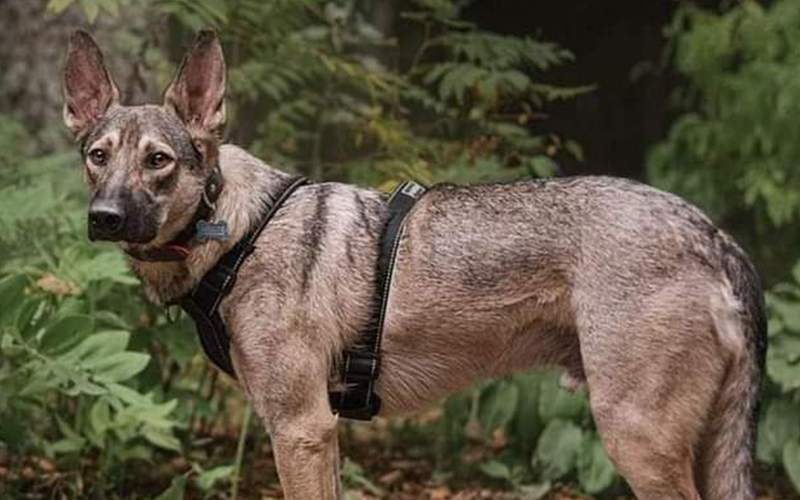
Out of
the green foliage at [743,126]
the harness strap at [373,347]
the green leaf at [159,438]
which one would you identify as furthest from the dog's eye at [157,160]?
the green foliage at [743,126]

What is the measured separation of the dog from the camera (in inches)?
180

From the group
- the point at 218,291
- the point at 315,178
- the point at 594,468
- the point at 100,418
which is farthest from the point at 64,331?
the point at 594,468

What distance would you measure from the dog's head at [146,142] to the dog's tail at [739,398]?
1825 mm

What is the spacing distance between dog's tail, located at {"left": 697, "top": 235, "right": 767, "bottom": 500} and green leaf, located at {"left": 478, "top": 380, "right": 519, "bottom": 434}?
2.43 m

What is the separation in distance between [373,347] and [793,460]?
2.70 meters

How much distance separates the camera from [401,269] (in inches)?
190

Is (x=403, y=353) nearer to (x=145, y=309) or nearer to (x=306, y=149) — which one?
(x=145, y=309)

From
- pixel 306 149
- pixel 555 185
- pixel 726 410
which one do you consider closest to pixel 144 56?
pixel 306 149

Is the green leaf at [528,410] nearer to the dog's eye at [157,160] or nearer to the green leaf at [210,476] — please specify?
the green leaf at [210,476]

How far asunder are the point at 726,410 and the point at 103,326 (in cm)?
305

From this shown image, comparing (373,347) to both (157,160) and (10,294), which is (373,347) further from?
(10,294)

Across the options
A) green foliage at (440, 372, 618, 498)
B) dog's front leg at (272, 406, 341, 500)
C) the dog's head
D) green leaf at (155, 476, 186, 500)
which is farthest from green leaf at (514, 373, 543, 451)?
the dog's head

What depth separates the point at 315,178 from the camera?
24.4 ft

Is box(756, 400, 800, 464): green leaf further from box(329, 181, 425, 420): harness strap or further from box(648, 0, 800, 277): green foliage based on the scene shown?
box(329, 181, 425, 420): harness strap
